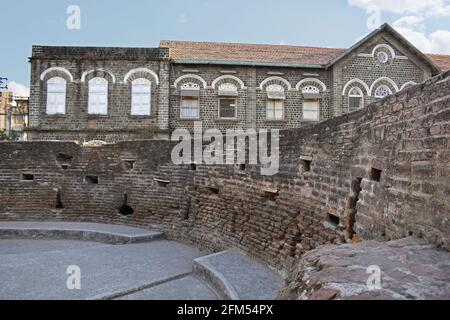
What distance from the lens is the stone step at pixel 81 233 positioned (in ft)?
34.2

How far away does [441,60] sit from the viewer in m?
23.6

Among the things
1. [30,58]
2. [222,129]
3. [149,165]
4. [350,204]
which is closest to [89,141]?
[30,58]

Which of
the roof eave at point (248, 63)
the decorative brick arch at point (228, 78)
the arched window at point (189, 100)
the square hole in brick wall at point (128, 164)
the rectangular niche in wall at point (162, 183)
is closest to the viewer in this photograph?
the rectangular niche in wall at point (162, 183)

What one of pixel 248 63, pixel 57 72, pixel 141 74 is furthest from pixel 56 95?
pixel 248 63

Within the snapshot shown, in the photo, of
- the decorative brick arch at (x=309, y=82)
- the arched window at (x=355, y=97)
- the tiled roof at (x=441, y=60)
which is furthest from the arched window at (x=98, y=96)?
the tiled roof at (x=441, y=60)

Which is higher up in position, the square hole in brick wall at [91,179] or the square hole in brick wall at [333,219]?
the square hole in brick wall at [91,179]

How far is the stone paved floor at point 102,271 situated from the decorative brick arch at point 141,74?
37.7 ft

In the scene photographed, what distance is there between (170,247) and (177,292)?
338 centimetres

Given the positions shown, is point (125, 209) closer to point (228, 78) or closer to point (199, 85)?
point (199, 85)

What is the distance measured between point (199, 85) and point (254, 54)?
12.9 ft

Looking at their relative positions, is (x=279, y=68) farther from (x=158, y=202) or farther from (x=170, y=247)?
(x=170, y=247)

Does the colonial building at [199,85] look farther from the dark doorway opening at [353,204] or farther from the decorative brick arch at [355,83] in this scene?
the dark doorway opening at [353,204]

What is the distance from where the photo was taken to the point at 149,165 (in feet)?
39.3

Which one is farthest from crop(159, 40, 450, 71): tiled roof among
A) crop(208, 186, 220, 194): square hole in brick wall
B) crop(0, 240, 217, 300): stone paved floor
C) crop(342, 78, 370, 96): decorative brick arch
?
crop(0, 240, 217, 300): stone paved floor
